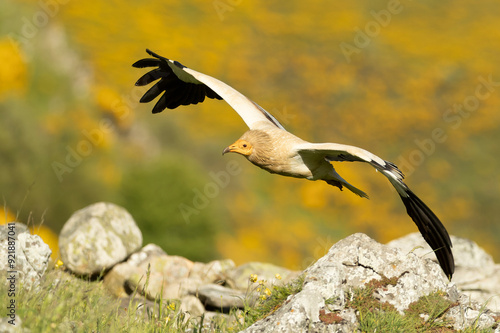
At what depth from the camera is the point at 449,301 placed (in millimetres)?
5062

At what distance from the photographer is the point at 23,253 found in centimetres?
578

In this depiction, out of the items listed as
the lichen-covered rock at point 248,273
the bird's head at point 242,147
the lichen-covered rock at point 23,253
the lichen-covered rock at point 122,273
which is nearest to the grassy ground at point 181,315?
the lichen-covered rock at point 23,253

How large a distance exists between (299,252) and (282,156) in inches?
771

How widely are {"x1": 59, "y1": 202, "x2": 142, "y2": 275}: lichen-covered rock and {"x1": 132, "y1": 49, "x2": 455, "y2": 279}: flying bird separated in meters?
1.58

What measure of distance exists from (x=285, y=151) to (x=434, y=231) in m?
1.56

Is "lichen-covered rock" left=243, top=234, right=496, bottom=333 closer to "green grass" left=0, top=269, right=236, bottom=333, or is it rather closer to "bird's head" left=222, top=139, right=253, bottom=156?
"green grass" left=0, top=269, right=236, bottom=333

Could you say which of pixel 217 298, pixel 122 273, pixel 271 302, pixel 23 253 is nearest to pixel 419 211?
pixel 271 302

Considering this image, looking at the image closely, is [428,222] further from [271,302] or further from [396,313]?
[271,302]

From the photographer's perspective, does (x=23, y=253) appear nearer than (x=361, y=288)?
No

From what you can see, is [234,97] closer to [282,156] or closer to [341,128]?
[282,156]

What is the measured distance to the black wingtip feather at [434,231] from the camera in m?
5.57

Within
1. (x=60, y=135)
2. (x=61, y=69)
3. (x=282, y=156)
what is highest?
(x=61, y=69)

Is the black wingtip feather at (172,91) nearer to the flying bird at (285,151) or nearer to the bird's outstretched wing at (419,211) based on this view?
the flying bird at (285,151)

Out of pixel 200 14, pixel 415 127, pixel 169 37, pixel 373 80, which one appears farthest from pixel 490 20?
pixel 169 37
